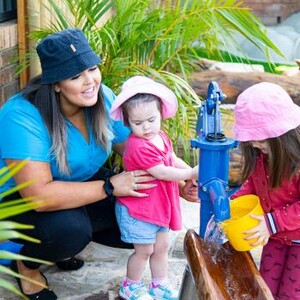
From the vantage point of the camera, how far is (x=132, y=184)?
268 centimetres

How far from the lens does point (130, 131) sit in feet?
9.58

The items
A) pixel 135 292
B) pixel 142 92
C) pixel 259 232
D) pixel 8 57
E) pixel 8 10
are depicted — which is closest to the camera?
pixel 259 232

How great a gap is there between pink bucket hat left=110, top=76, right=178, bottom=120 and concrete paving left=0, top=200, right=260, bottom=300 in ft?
2.66

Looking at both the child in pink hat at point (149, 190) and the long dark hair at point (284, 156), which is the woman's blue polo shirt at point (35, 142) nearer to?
the child in pink hat at point (149, 190)

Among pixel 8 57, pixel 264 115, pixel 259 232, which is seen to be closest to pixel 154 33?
pixel 8 57

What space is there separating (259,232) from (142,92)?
2.29ft

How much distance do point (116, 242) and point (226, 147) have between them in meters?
0.91

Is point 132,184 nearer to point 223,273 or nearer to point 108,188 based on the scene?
point 108,188

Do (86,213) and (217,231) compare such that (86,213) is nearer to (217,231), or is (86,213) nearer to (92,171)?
(92,171)

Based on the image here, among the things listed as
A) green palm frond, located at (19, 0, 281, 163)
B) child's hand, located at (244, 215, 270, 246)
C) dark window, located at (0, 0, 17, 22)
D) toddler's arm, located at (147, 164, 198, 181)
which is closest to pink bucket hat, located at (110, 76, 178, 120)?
toddler's arm, located at (147, 164, 198, 181)

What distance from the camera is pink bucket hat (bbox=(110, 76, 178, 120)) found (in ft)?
8.51

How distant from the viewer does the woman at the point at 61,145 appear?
2596 mm

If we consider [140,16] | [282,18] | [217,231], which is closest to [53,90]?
[217,231]

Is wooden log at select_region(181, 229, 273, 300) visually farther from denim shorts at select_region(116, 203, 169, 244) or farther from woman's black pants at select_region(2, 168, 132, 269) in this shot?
woman's black pants at select_region(2, 168, 132, 269)
